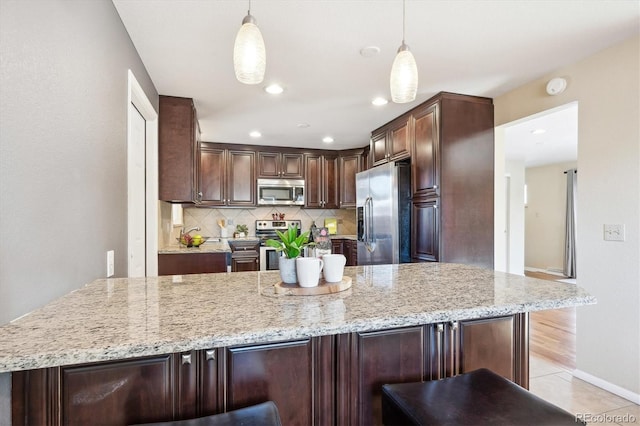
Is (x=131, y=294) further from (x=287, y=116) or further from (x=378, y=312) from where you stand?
(x=287, y=116)

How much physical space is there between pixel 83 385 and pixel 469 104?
3.35m

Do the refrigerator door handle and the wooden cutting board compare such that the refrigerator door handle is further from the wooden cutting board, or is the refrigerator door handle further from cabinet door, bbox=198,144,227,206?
the wooden cutting board

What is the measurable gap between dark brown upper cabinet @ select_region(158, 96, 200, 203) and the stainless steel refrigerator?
1896mm

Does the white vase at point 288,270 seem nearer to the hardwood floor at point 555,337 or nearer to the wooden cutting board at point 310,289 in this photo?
the wooden cutting board at point 310,289

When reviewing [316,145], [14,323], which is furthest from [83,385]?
[316,145]

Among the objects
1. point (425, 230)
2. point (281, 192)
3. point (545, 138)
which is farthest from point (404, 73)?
point (545, 138)

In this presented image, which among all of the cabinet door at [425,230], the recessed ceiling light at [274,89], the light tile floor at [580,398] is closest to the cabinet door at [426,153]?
the cabinet door at [425,230]

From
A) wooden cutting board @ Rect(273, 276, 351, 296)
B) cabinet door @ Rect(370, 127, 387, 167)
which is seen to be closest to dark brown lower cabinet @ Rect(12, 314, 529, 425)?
wooden cutting board @ Rect(273, 276, 351, 296)

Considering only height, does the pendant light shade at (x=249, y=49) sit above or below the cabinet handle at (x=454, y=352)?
above

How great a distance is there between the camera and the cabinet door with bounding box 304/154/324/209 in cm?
532

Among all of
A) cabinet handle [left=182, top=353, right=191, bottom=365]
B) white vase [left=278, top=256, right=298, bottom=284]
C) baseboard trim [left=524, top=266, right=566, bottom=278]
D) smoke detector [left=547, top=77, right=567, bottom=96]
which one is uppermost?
smoke detector [left=547, top=77, right=567, bottom=96]

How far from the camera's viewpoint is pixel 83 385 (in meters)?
0.83

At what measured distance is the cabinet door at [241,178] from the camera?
492cm

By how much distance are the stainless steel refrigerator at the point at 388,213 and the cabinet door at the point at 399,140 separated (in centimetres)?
14
